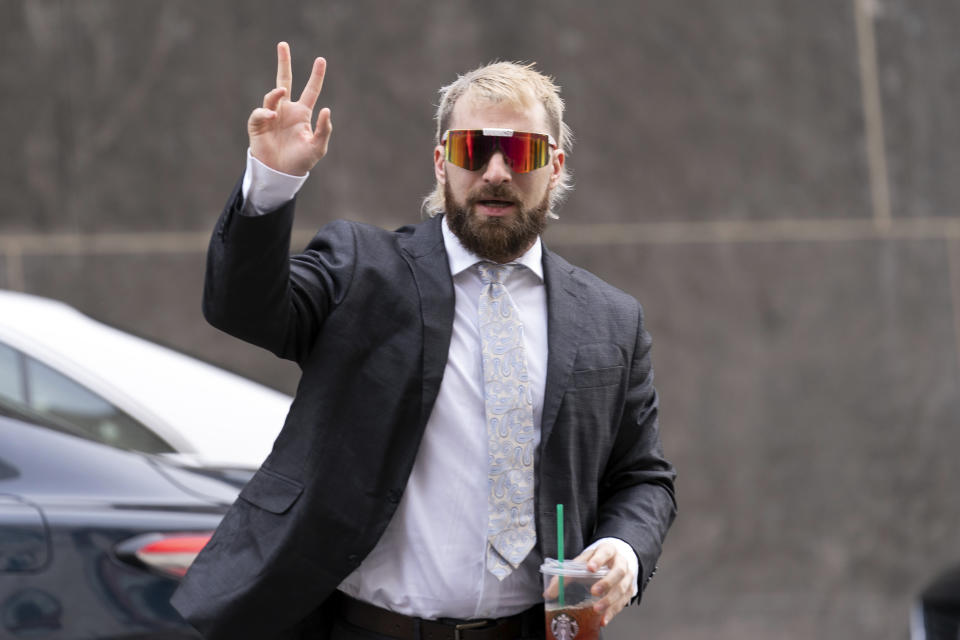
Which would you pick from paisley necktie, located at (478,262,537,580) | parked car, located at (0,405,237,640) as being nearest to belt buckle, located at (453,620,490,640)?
paisley necktie, located at (478,262,537,580)

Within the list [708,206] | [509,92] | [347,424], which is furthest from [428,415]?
[708,206]

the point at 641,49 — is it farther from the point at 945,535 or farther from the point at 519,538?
the point at 519,538

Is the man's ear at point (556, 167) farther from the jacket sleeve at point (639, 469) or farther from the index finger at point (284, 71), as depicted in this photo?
the index finger at point (284, 71)

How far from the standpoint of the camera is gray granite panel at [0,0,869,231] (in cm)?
652

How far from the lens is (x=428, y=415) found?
2182 mm

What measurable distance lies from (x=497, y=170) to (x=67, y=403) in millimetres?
1602

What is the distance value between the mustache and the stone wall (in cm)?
449

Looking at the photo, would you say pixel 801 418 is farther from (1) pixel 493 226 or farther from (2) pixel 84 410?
(1) pixel 493 226

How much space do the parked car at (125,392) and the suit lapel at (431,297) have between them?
1.19 metres

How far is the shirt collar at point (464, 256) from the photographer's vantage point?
234 centimetres

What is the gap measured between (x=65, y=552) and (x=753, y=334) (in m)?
5.01

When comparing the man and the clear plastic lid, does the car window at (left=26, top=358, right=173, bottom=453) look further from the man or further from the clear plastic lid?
the clear plastic lid

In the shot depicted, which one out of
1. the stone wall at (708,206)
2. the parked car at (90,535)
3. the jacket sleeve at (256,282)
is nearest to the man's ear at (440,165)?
the jacket sleeve at (256,282)

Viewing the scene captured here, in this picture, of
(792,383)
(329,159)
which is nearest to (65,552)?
(329,159)
